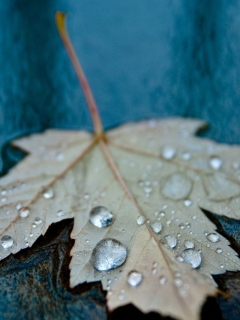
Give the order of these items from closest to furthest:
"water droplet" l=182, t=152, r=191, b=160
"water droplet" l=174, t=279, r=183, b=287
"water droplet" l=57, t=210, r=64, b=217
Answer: "water droplet" l=174, t=279, r=183, b=287 < "water droplet" l=57, t=210, r=64, b=217 < "water droplet" l=182, t=152, r=191, b=160

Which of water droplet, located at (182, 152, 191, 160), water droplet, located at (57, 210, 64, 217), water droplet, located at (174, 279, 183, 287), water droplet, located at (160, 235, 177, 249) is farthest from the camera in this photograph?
water droplet, located at (182, 152, 191, 160)

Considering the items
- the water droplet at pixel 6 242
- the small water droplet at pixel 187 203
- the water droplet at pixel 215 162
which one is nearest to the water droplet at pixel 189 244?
the small water droplet at pixel 187 203

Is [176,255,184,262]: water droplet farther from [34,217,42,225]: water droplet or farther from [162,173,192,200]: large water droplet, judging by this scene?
[34,217,42,225]: water droplet

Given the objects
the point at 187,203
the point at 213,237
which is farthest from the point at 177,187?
the point at 213,237

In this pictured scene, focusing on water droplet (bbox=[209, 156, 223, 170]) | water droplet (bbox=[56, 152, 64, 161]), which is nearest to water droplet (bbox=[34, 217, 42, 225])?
water droplet (bbox=[56, 152, 64, 161])

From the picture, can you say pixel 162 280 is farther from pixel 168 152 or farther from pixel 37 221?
pixel 168 152

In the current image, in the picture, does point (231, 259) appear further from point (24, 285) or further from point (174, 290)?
point (24, 285)

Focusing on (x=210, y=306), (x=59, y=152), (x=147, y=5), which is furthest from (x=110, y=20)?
(x=210, y=306)

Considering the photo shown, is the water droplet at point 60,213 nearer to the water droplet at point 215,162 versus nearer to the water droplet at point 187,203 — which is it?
the water droplet at point 187,203
